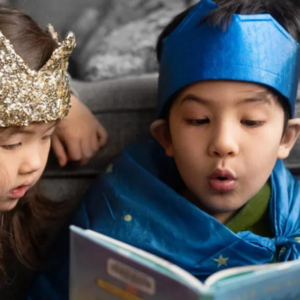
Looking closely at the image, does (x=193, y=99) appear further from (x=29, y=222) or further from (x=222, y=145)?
(x=29, y=222)

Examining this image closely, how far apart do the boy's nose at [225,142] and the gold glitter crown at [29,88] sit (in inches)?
9.4

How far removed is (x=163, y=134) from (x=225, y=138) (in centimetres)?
18

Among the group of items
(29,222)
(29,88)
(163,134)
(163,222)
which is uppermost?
(29,88)

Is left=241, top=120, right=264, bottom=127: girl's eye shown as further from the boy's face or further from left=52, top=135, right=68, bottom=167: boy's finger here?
left=52, top=135, right=68, bottom=167: boy's finger

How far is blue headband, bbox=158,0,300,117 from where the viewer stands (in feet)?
2.74

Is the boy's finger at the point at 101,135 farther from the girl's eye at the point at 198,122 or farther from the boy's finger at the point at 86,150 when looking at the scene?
the girl's eye at the point at 198,122

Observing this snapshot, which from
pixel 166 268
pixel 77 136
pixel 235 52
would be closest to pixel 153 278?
pixel 166 268

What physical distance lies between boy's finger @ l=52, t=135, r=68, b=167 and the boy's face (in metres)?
0.24

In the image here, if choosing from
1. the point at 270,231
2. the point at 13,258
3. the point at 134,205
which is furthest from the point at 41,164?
the point at 270,231

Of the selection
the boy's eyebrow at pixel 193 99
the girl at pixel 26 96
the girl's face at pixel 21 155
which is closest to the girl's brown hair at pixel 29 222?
the girl at pixel 26 96

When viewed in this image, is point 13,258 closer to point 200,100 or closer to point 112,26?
point 200,100

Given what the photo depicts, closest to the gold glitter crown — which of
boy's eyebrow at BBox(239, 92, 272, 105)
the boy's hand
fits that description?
the boy's hand

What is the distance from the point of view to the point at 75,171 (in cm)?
110

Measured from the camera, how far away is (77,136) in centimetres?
104
